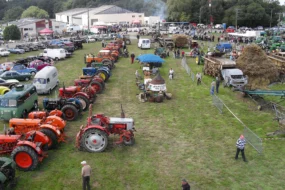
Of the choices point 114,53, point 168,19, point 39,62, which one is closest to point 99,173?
point 39,62

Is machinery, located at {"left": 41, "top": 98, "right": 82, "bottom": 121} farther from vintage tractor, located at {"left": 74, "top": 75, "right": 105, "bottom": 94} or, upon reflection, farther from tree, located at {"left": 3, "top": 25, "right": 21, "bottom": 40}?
tree, located at {"left": 3, "top": 25, "right": 21, "bottom": 40}

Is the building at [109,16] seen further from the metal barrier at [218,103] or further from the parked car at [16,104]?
the parked car at [16,104]

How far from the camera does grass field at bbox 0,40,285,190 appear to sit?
1011cm

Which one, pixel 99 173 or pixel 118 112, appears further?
pixel 118 112

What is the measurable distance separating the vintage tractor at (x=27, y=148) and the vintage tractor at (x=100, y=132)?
139 centimetres

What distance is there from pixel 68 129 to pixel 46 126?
2539 mm

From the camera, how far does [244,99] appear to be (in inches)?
773

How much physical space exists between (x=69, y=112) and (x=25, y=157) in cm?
520

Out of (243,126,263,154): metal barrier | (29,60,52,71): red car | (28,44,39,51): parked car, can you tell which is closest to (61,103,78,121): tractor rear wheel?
(243,126,263,154): metal barrier

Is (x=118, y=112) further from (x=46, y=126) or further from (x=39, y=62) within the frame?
(x=39, y=62)

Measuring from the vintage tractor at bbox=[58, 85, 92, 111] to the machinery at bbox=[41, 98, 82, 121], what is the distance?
84 cm

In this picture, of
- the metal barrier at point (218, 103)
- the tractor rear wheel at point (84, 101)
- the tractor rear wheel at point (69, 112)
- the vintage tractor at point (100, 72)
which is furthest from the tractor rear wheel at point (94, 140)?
the vintage tractor at point (100, 72)

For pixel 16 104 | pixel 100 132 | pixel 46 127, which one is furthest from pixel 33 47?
pixel 100 132

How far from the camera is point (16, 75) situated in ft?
81.8
